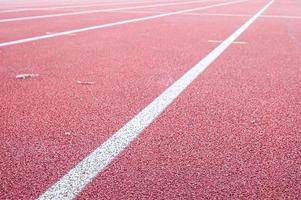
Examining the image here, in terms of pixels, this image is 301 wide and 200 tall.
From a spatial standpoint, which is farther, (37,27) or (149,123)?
(37,27)

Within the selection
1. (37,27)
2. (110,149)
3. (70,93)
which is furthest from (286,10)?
(110,149)

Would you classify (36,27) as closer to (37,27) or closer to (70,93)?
(37,27)

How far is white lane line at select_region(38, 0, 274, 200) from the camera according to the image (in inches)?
87.7

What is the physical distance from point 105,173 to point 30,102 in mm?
1597

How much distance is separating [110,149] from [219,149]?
694 millimetres

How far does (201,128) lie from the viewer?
125 inches

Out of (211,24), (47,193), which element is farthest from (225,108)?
(211,24)

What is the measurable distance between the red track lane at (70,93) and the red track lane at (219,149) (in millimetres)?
307

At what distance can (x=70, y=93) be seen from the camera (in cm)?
407

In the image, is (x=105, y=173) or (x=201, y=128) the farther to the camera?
(x=201, y=128)

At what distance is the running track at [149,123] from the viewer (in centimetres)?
234

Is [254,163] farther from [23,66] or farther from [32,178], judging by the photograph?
[23,66]

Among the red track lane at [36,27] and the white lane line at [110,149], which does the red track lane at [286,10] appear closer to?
Result: the red track lane at [36,27]

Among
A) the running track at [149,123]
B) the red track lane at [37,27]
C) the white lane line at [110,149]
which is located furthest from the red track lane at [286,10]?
the white lane line at [110,149]
